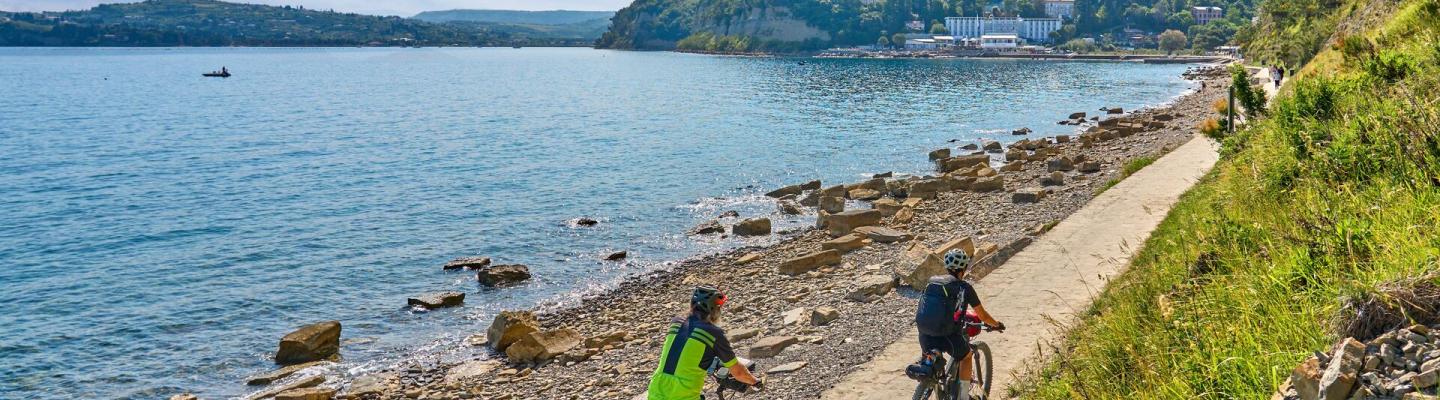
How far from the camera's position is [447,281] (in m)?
23.5

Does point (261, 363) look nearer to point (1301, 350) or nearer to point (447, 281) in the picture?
point (447, 281)

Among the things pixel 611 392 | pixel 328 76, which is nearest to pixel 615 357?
pixel 611 392

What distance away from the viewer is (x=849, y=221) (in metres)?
26.0

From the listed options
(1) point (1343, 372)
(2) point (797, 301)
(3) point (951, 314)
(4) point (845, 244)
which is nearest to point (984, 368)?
(3) point (951, 314)

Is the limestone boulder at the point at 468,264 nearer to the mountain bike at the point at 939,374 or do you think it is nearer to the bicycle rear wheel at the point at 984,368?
the bicycle rear wheel at the point at 984,368

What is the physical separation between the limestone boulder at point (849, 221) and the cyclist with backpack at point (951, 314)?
17345 mm

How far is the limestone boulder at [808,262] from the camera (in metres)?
21.4

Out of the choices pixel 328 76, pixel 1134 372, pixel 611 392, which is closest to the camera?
pixel 1134 372

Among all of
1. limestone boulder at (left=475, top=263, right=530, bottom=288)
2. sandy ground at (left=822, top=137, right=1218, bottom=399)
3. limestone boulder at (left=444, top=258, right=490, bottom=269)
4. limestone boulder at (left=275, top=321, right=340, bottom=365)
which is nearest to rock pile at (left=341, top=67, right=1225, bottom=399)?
sandy ground at (left=822, top=137, right=1218, bottom=399)

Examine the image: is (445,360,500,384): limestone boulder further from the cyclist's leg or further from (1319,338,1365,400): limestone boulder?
(1319,338,1365,400): limestone boulder

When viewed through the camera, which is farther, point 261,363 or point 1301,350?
point 261,363

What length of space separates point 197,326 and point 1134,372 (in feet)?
60.4

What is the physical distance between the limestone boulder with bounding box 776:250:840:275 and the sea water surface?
418cm

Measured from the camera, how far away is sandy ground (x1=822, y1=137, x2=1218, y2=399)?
10977 millimetres
